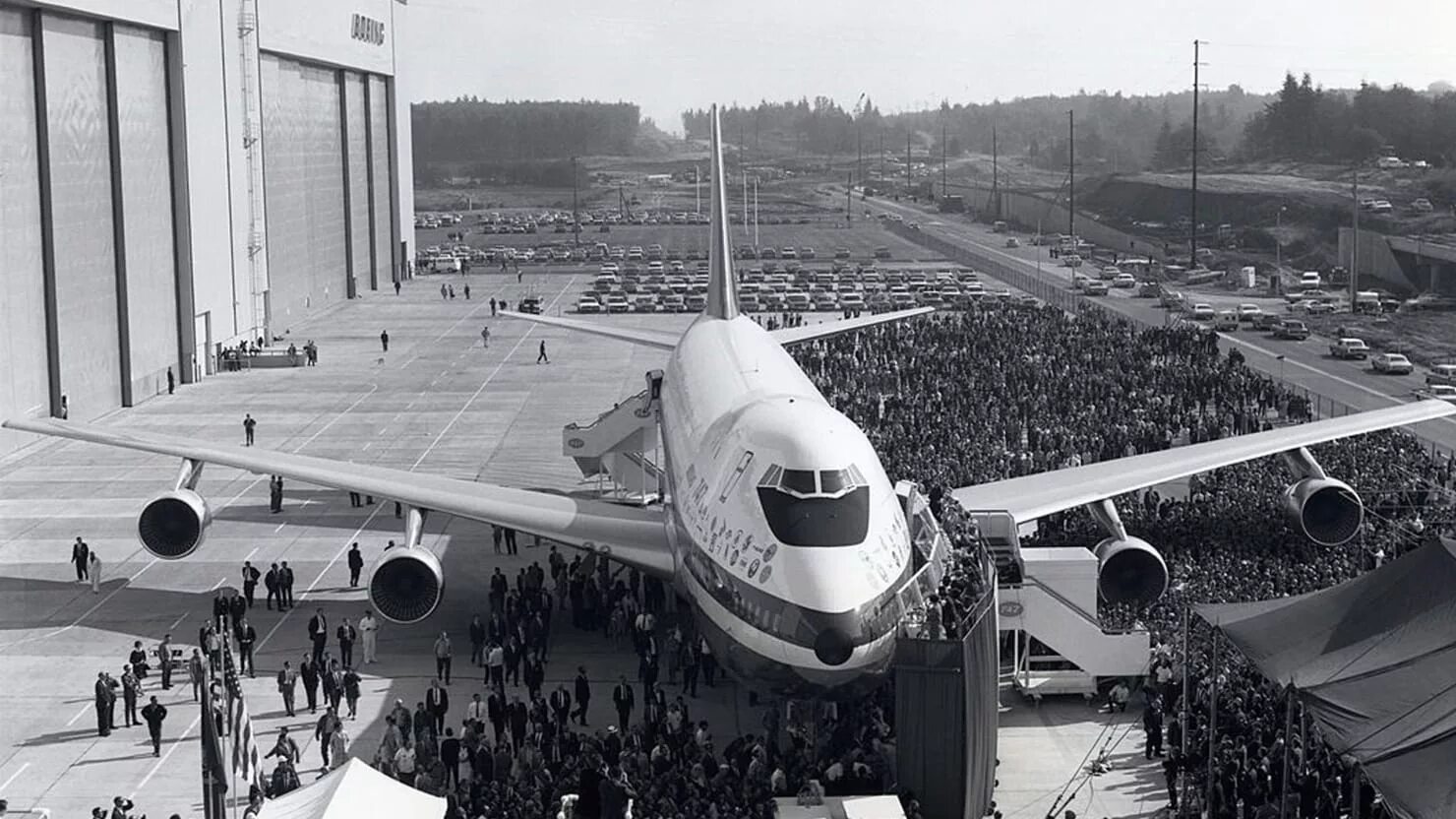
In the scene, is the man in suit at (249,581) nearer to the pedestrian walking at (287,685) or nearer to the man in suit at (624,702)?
the pedestrian walking at (287,685)

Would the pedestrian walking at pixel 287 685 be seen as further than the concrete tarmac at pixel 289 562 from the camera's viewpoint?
Yes

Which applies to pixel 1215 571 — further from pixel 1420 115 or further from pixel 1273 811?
pixel 1420 115

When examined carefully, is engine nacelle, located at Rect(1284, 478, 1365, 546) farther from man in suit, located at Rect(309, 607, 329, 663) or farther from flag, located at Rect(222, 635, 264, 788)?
flag, located at Rect(222, 635, 264, 788)

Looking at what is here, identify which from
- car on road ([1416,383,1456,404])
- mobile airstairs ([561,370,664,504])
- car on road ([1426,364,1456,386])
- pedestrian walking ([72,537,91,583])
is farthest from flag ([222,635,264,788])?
car on road ([1426,364,1456,386])

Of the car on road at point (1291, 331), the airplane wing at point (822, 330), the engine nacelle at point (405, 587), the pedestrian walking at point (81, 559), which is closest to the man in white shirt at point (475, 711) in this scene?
the engine nacelle at point (405, 587)

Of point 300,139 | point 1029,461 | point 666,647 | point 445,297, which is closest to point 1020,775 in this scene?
point 666,647

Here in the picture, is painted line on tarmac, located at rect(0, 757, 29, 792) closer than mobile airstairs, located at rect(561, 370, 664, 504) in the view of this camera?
Yes

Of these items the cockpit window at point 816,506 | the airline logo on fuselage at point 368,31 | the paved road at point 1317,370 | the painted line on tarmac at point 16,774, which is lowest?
the painted line on tarmac at point 16,774
